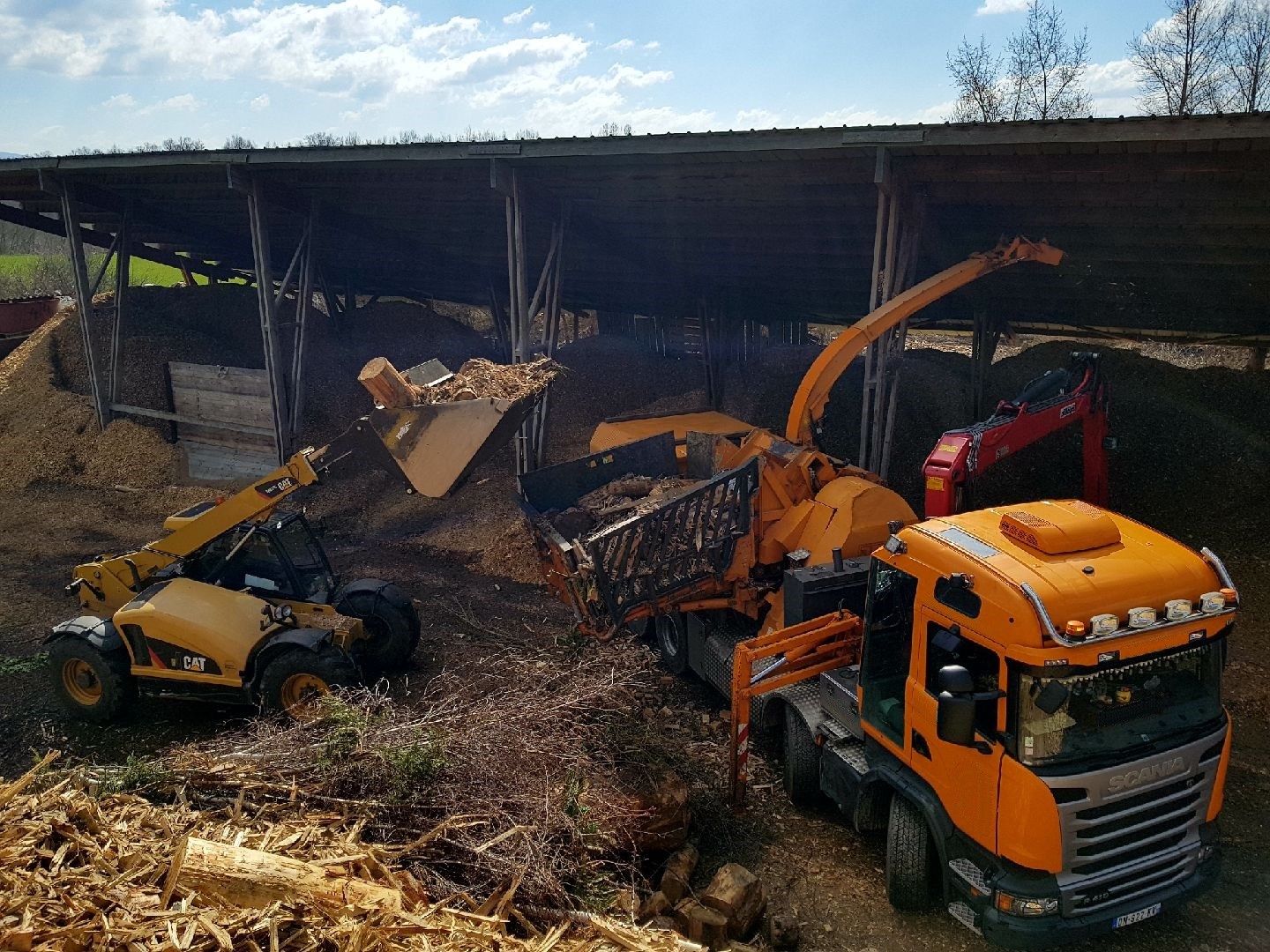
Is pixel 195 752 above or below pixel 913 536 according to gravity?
below

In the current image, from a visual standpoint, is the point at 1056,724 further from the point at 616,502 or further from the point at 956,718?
the point at 616,502

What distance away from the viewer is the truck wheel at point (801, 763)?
6.84 m

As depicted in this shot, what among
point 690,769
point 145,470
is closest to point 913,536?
point 690,769

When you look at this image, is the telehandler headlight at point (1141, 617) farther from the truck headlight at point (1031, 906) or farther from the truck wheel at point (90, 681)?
the truck wheel at point (90, 681)

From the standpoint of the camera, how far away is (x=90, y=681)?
856 centimetres

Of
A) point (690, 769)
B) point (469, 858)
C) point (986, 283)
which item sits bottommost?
point (690, 769)

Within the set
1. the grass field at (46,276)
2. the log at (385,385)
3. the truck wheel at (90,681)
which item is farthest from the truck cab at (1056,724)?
the grass field at (46,276)

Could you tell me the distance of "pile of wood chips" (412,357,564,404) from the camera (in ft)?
30.0

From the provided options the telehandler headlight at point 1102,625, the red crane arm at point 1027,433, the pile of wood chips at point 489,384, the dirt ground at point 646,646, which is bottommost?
the dirt ground at point 646,646

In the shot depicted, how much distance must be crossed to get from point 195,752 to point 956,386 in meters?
14.0

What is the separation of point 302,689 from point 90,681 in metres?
2.26

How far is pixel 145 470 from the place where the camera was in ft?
58.0

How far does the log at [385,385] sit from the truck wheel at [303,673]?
2381 mm

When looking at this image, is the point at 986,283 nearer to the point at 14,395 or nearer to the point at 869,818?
the point at 869,818
